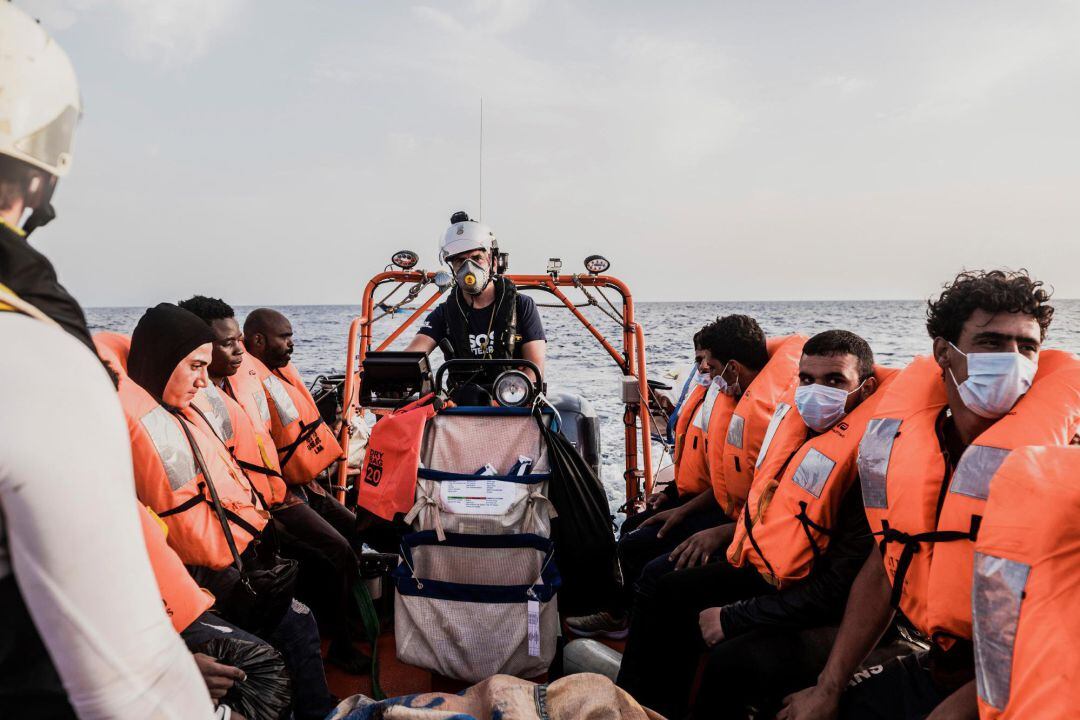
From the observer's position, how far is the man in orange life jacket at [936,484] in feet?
6.31

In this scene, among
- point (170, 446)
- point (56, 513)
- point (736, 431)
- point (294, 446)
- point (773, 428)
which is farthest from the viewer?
point (294, 446)

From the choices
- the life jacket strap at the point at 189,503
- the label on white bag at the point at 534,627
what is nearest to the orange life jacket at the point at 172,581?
the life jacket strap at the point at 189,503

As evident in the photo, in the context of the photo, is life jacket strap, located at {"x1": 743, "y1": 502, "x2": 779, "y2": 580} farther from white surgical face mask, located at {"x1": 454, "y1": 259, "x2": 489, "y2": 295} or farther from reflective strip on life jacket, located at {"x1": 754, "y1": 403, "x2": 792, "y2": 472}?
white surgical face mask, located at {"x1": 454, "y1": 259, "x2": 489, "y2": 295}

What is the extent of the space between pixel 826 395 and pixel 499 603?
164cm

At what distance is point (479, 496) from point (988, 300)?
6.64 ft

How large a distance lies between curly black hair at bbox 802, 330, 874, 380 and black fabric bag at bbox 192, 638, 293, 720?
2.39 metres

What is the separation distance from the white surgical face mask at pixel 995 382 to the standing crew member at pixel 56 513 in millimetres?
2229

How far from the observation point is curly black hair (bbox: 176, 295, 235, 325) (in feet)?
11.9

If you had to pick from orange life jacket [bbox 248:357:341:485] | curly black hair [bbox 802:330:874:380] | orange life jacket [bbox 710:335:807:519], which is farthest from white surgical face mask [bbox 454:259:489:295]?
curly black hair [bbox 802:330:874:380]

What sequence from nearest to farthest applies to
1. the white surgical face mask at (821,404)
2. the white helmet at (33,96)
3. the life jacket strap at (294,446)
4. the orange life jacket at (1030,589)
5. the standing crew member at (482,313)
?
1. the white helmet at (33,96)
2. the orange life jacket at (1030,589)
3. the white surgical face mask at (821,404)
4. the life jacket strap at (294,446)
5. the standing crew member at (482,313)

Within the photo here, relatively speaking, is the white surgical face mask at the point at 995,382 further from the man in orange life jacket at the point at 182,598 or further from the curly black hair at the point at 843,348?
the man in orange life jacket at the point at 182,598

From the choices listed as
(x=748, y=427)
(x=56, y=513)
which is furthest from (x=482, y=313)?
(x=56, y=513)

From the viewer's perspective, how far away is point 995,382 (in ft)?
6.82

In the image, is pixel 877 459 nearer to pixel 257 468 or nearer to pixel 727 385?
pixel 727 385
